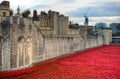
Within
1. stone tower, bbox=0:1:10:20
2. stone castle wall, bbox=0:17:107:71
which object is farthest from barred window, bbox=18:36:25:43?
stone tower, bbox=0:1:10:20

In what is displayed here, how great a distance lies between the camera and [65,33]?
61.9 metres

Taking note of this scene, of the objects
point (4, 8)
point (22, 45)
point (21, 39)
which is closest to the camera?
point (21, 39)

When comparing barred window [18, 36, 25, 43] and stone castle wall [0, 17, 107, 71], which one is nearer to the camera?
stone castle wall [0, 17, 107, 71]

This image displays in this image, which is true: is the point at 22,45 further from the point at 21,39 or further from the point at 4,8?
the point at 4,8

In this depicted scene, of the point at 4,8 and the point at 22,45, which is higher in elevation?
the point at 4,8

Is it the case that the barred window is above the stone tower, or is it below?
below

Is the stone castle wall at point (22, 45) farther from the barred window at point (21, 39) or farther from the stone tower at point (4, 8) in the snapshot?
the stone tower at point (4, 8)

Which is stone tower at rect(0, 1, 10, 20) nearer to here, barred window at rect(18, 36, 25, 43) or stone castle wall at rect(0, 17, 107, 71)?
stone castle wall at rect(0, 17, 107, 71)

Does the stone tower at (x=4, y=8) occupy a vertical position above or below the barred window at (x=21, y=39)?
above

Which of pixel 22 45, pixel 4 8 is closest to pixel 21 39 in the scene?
pixel 22 45

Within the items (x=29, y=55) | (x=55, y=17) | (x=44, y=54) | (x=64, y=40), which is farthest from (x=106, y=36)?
(x=29, y=55)

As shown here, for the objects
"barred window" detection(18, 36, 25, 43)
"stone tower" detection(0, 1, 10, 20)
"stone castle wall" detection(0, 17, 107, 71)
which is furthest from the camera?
"stone tower" detection(0, 1, 10, 20)

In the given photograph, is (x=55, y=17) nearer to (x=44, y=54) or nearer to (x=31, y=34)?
(x=44, y=54)

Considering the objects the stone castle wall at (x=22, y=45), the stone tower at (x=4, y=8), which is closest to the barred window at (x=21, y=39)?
the stone castle wall at (x=22, y=45)
